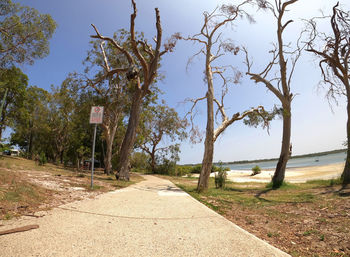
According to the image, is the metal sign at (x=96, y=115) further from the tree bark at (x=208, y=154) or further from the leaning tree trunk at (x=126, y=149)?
the tree bark at (x=208, y=154)

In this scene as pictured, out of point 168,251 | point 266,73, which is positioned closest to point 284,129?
point 266,73

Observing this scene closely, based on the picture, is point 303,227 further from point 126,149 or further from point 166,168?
point 166,168

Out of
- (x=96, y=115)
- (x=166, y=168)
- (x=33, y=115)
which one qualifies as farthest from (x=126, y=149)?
(x=33, y=115)

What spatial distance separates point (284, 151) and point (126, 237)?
35.2 ft

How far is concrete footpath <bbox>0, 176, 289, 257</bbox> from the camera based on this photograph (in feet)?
6.26

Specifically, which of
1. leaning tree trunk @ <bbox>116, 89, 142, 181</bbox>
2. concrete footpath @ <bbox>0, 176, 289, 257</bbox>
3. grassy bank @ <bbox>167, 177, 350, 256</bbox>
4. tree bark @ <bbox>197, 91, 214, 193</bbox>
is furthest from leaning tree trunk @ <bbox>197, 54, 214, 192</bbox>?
concrete footpath @ <bbox>0, 176, 289, 257</bbox>

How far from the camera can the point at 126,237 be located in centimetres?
228

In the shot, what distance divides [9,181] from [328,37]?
15.4 meters

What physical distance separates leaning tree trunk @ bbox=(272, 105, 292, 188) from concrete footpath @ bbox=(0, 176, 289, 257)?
27.9 ft

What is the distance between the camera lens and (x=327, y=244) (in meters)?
2.51

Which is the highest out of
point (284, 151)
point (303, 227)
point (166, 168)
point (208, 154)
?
point (284, 151)

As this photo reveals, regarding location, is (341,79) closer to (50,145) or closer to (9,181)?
(9,181)

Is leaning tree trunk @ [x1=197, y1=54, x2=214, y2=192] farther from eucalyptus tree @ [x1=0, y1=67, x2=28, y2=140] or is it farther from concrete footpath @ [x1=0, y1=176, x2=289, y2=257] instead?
eucalyptus tree @ [x1=0, y1=67, x2=28, y2=140]

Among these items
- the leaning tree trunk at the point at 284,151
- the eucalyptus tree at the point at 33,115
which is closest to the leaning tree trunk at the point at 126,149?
the leaning tree trunk at the point at 284,151
